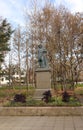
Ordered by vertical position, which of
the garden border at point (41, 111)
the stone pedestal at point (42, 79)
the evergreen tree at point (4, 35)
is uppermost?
the evergreen tree at point (4, 35)

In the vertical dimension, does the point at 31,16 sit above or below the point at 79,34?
above

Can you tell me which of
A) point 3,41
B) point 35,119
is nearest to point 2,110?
point 35,119

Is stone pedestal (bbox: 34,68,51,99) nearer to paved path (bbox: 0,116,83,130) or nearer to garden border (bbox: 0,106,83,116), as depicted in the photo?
garden border (bbox: 0,106,83,116)

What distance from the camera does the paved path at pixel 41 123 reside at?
35.9ft

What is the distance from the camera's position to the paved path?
10939mm

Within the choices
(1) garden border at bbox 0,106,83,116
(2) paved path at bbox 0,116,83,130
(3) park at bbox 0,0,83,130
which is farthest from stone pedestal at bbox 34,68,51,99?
(2) paved path at bbox 0,116,83,130

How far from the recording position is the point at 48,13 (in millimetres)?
41625

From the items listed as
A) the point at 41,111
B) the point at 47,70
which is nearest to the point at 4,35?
the point at 47,70

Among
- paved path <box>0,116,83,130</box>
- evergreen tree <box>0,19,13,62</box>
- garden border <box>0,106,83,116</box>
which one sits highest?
evergreen tree <box>0,19,13,62</box>

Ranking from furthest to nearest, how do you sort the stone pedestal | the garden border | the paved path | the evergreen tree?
1. the evergreen tree
2. the stone pedestal
3. the garden border
4. the paved path

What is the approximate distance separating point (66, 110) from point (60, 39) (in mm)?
29352

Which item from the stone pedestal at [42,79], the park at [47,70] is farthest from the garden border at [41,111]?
the stone pedestal at [42,79]

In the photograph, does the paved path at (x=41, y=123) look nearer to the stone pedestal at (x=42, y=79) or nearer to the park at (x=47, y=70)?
the park at (x=47, y=70)

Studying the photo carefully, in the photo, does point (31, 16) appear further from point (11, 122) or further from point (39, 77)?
point (11, 122)
